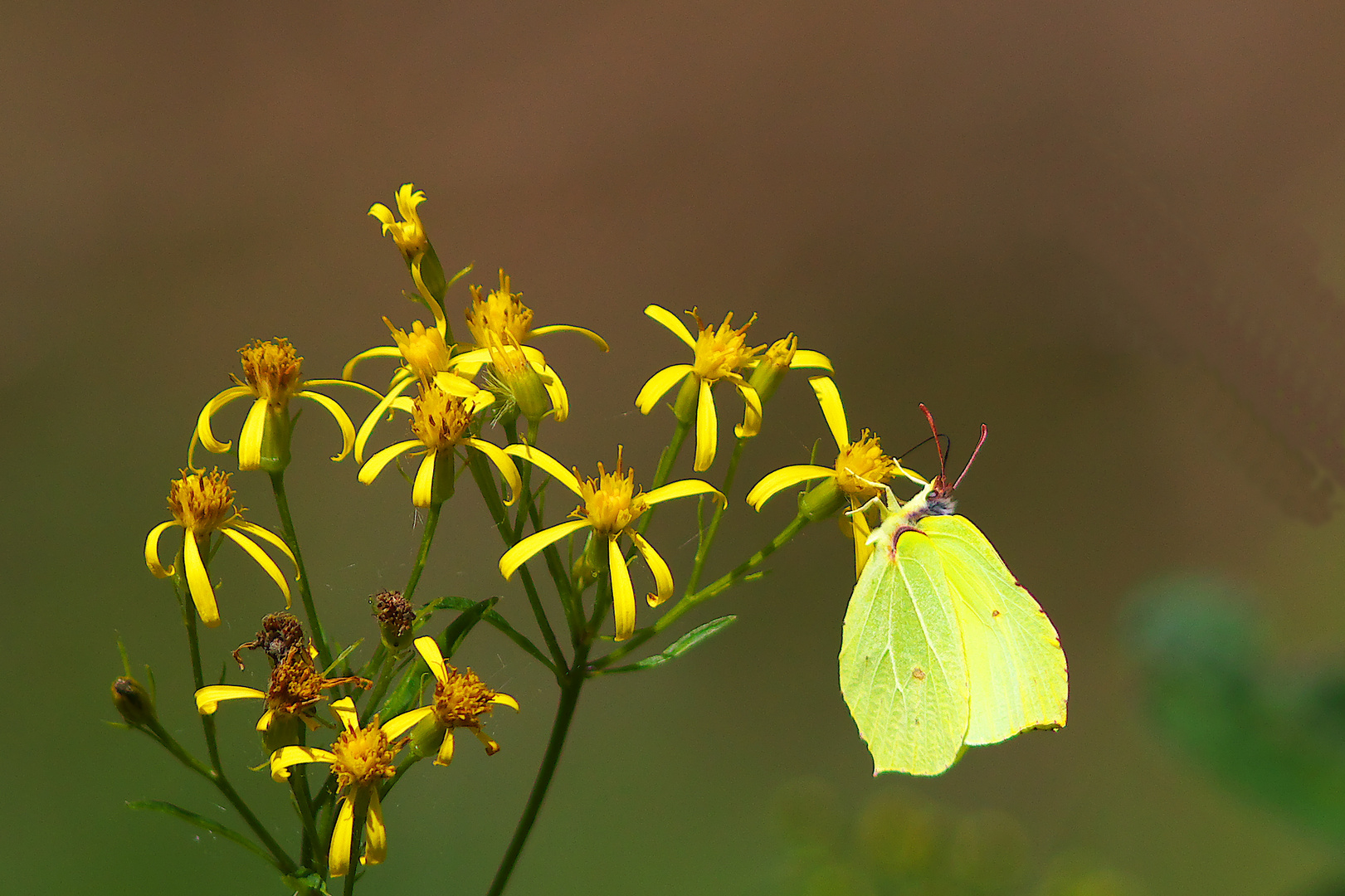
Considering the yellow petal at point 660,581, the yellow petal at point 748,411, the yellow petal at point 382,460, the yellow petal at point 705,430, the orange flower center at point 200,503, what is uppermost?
the yellow petal at point 748,411

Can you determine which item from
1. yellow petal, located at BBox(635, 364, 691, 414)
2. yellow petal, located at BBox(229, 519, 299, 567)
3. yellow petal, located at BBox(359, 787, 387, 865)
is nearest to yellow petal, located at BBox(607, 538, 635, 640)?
yellow petal, located at BBox(635, 364, 691, 414)

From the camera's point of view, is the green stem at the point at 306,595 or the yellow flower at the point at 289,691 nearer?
the yellow flower at the point at 289,691

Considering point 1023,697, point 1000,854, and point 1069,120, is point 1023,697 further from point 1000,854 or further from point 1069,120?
point 1069,120

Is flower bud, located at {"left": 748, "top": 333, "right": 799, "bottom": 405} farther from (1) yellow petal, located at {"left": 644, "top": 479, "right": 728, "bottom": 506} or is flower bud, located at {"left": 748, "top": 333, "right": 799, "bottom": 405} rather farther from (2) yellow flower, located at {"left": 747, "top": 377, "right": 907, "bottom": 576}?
(1) yellow petal, located at {"left": 644, "top": 479, "right": 728, "bottom": 506}

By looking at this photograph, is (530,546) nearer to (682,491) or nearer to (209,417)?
(682,491)

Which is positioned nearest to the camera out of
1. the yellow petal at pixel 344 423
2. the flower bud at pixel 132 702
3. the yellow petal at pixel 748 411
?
the flower bud at pixel 132 702

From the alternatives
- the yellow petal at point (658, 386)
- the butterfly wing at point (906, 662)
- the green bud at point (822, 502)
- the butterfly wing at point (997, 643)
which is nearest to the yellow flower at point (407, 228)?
the yellow petal at point (658, 386)

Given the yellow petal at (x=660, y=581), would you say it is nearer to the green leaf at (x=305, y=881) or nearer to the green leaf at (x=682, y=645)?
the green leaf at (x=682, y=645)
